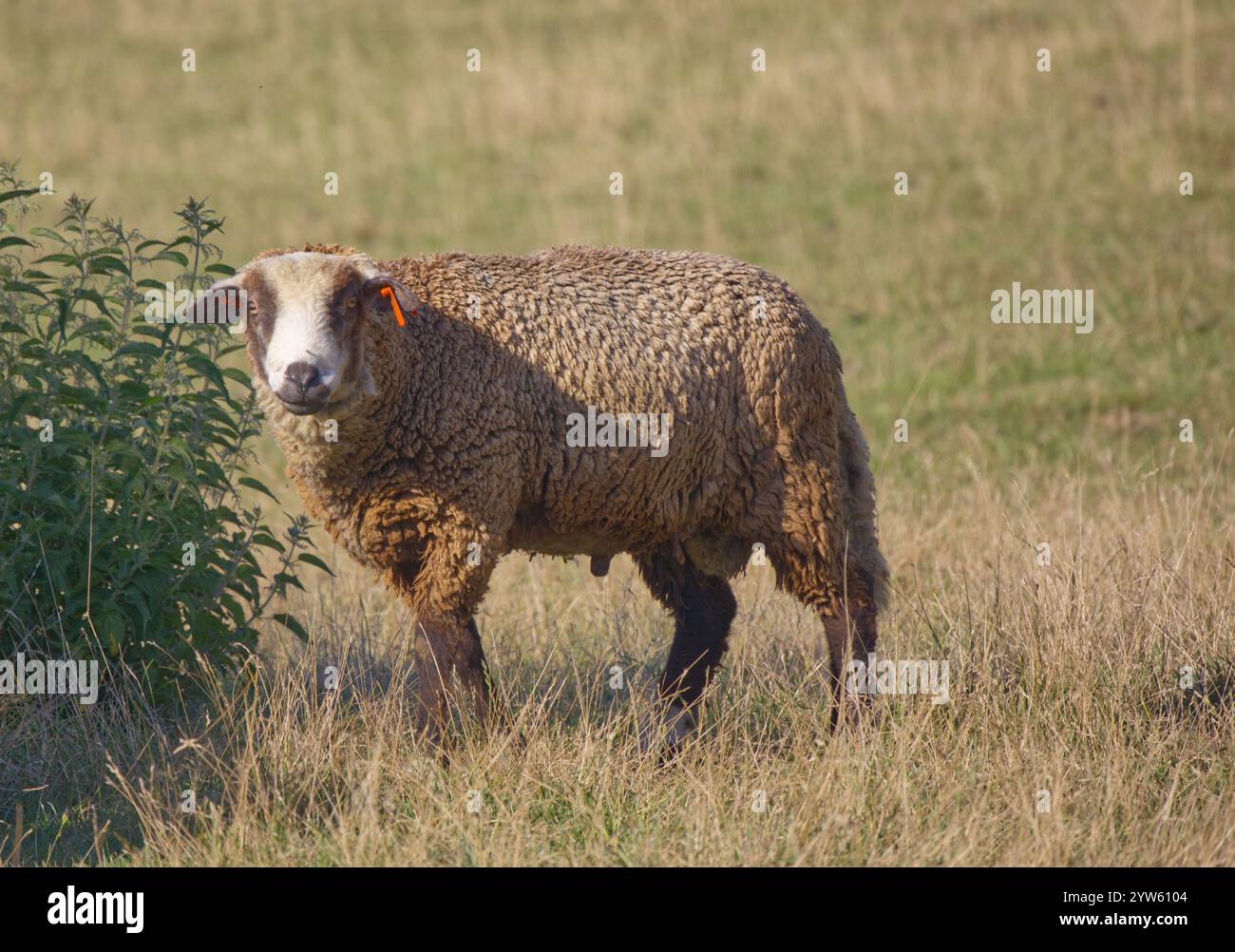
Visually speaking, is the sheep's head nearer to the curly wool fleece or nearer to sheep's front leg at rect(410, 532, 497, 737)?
the curly wool fleece

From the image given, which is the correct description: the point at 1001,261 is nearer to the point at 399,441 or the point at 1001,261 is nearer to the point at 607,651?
the point at 607,651

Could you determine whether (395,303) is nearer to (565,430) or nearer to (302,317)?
(302,317)

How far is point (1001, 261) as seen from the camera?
14.2 metres

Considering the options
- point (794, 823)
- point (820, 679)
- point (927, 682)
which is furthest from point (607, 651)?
point (794, 823)

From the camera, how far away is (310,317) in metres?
5.05

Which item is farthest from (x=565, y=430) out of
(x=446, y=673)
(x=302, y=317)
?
(x=302, y=317)

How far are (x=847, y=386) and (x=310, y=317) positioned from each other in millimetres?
8252

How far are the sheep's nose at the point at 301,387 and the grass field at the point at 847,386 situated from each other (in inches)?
45.7

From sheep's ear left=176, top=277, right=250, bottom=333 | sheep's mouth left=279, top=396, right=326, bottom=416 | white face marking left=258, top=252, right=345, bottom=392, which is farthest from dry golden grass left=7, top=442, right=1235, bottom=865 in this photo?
sheep's ear left=176, top=277, right=250, bottom=333

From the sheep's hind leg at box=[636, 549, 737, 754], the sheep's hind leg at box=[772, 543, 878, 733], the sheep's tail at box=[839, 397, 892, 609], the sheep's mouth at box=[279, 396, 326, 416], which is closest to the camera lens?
the sheep's mouth at box=[279, 396, 326, 416]

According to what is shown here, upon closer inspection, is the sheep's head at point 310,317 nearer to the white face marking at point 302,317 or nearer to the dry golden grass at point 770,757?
the white face marking at point 302,317

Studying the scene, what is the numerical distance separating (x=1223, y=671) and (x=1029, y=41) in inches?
511

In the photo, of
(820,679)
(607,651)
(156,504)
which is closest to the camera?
(156,504)

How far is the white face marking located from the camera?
495cm
